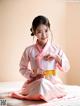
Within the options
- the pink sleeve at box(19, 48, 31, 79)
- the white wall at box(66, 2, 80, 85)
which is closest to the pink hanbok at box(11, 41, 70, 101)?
the pink sleeve at box(19, 48, 31, 79)

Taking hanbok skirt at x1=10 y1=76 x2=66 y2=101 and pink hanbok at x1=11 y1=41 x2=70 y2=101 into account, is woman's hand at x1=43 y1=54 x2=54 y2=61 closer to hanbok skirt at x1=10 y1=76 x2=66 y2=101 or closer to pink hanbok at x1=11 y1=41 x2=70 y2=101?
pink hanbok at x1=11 y1=41 x2=70 y2=101

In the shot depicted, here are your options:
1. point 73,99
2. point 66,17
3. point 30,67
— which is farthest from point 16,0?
point 73,99

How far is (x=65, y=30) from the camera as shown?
2.25 metres

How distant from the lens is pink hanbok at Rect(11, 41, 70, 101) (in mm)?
1328

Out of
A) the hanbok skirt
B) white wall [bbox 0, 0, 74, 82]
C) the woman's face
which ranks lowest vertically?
the hanbok skirt

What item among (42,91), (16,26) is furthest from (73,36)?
(42,91)

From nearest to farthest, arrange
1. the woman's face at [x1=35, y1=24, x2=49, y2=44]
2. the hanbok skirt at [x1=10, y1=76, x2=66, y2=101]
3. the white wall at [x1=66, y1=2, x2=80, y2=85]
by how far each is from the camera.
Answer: the hanbok skirt at [x1=10, y1=76, x2=66, y2=101] < the woman's face at [x1=35, y1=24, x2=49, y2=44] < the white wall at [x1=66, y1=2, x2=80, y2=85]

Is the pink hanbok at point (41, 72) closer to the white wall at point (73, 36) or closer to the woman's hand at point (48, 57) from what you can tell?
the woman's hand at point (48, 57)

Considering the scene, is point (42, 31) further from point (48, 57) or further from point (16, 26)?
point (16, 26)

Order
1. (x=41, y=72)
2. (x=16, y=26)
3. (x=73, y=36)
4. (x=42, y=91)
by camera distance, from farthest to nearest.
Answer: (x=73, y=36), (x=16, y=26), (x=41, y=72), (x=42, y=91)

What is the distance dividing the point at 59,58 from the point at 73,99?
24cm

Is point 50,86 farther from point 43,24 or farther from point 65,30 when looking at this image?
point 65,30

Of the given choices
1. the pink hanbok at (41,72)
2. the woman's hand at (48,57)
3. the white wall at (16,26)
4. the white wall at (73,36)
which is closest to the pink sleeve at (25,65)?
the pink hanbok at (41,72)

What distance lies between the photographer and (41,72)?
1427mm
